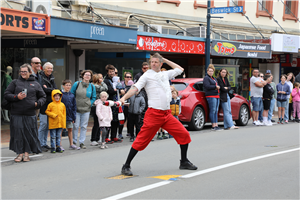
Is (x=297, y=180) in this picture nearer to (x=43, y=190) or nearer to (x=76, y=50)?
(x=43, y=190)

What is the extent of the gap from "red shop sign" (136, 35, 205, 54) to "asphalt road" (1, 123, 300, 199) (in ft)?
20.9

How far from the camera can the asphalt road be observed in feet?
18.5

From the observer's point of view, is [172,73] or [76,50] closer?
[172,73]

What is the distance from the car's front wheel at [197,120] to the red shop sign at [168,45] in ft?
13.2

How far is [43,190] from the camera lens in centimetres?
595

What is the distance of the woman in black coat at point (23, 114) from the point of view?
8.07 metres

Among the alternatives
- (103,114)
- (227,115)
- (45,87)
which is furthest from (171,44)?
(45,87)

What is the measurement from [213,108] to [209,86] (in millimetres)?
714

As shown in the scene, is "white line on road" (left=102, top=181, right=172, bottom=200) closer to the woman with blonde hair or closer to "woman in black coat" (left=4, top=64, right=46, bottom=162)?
"woman in black coat" (left=4, top=64, right=46, bottom=162)

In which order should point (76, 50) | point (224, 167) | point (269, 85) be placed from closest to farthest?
1. point (224, 167)
2. point (269, 85)
3. point (76, 50)

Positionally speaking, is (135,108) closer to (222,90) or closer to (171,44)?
(222,90)

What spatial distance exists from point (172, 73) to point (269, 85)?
907cm

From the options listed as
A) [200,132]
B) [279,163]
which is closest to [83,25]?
[200,132]

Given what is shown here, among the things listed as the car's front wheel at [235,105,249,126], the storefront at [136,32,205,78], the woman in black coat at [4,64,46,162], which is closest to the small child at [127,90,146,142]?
the woman in black coat at [4,64,46,162]
